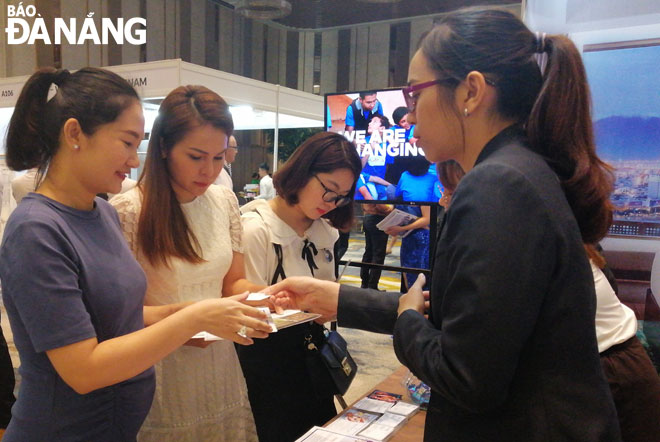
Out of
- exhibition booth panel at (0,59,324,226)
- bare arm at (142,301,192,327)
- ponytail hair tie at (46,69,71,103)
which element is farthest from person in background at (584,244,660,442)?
exhibition booth panel at (0,59,324,226)

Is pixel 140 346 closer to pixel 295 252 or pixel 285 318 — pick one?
pixel 285 318

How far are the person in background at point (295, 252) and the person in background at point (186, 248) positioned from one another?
4.7 inches

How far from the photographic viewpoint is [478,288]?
750 millimetres

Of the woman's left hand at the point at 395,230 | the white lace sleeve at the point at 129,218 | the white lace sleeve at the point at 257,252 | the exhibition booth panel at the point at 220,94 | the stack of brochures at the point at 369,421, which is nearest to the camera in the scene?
the stack of brochures at the point at 369,421

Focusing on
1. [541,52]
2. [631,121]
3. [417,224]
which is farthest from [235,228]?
[631,121]

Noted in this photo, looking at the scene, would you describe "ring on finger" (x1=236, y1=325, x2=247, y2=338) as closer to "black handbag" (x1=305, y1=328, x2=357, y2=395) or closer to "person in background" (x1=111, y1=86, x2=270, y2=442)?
"person in background" (x1=111, y1=86, x2=270, y2=442)

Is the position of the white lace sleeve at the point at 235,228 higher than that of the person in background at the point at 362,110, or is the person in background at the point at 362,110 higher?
the person in background at the point at 362,110

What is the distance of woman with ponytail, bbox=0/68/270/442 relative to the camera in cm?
106

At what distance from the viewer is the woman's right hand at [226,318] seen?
120 centimetres

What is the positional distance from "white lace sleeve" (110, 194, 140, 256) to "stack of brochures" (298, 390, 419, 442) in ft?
2.58

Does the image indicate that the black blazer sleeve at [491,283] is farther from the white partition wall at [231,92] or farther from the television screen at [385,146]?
the white partition wall at [231,92]

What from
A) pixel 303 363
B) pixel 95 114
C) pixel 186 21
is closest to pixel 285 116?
pixel 303 363

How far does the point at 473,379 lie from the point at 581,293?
0.21m

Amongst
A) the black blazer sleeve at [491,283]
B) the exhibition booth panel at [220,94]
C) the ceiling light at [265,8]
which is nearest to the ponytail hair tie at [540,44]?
the black blazer sleeve at [491,283]
